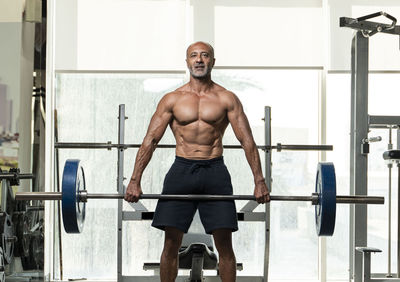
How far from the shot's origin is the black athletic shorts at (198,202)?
3875mm

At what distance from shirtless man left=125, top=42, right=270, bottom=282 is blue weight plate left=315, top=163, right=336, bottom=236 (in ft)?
1.18

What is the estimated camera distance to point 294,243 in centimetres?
602

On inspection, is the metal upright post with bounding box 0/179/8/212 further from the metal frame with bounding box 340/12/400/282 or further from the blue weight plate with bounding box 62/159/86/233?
the metal frame with bounding box 340/12/400/282

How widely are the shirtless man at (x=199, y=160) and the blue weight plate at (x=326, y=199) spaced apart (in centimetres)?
36

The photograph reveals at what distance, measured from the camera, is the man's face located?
395 centimetres

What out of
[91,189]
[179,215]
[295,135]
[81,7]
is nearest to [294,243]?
[295,135]

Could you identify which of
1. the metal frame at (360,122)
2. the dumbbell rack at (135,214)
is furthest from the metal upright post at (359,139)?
the dumbbell rack at (135,214)

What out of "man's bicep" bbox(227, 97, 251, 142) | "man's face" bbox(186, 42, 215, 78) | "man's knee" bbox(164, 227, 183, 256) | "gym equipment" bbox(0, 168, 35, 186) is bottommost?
"man's knee" bbox(164, 227, 183, 256)

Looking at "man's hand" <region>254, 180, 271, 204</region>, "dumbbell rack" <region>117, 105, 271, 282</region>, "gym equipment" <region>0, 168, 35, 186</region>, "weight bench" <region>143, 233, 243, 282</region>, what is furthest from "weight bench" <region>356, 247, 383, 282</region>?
"gym equipment" <region>0, 168, 35, 186</region>

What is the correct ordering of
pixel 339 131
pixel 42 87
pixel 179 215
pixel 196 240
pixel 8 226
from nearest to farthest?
pixel 179 215
pixel 8 226
pixel 196 240
pixel 42 87
pixel 339 131

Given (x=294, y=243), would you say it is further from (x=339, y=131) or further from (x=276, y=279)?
(x=339, y=131)

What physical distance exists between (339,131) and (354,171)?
1270 mm

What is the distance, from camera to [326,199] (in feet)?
11.9

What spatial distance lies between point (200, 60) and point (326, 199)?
111 centimetres
